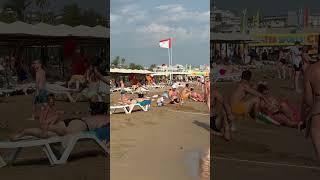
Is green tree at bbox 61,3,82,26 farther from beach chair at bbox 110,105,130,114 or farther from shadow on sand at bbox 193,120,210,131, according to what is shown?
beach chair at bbox 110,105,130,114

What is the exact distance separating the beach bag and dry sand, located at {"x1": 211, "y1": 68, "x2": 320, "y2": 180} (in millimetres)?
1279

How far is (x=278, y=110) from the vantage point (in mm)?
5266

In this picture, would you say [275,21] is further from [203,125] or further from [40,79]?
[203,125]

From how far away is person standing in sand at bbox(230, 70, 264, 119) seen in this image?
17.5 ft

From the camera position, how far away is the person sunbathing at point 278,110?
515cm

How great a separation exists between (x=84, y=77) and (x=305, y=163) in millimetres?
2447

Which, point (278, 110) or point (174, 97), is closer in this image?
point (278, 110)

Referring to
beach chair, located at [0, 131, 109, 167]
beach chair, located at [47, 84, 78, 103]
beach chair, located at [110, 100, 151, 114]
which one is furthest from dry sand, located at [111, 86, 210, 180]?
beach chair, located at [47, 84, 78, 103]

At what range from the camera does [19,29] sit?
4.79 meters

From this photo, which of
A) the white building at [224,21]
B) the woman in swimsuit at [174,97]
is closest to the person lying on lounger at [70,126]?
the white building at [224,21]

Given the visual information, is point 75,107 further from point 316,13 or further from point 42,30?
point 316,13

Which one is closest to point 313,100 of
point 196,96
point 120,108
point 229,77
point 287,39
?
point 287,39

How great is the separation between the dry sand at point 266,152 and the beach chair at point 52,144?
1.33m

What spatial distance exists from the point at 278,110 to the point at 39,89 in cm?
250
